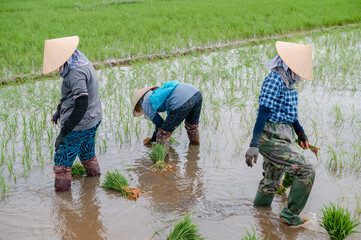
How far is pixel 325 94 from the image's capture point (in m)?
5.45

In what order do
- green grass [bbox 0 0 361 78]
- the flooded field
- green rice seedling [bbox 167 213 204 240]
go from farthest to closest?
green grass [bbox 0 0 361 78]
the flooded field
green rice seedling [bbox 167 213 204 240]

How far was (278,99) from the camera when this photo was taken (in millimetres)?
2627

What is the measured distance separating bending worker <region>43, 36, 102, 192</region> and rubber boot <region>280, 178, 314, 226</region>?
1.59m

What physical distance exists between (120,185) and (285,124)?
1407 millimetres

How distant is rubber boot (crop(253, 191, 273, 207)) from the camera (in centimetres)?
295

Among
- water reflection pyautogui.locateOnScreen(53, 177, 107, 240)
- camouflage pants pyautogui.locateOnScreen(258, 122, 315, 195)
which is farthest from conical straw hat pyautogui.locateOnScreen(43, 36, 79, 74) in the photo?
camouflage pants pyautogui.locateOnScreen(258, 122, 315, 195)

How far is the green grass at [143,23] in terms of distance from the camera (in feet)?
23.5

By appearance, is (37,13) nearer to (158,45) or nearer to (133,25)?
(133,25)

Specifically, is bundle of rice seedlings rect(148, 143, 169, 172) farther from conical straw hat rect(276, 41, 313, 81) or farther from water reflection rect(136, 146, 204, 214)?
conical straw hat rect(276, 41, 313, 81)

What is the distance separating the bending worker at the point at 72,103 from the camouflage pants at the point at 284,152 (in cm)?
133

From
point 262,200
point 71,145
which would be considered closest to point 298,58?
point 262,200

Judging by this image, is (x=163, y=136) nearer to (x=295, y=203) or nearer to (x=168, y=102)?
(x=168, y=102)

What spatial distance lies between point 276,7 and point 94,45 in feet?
20.7

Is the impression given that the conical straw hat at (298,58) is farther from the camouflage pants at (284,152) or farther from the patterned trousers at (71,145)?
the patterned trousers at (71,145)
